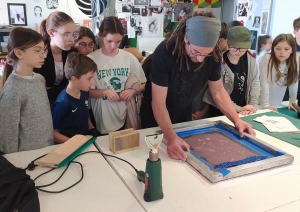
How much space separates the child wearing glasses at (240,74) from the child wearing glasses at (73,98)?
0.85 metres

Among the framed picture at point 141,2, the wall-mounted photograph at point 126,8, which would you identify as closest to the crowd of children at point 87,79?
the wall-mounted photograph at point 126,8

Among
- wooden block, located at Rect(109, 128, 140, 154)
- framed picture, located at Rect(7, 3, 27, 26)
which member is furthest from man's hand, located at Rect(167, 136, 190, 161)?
framed picture, located at Rect(7, 3, 27, 26)

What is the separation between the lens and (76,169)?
1.06m

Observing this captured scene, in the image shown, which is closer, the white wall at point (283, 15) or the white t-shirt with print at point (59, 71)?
the white t-shirt with print at point (59, 71)

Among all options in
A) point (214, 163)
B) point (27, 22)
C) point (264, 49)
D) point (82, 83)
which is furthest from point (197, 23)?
point (27, 22)

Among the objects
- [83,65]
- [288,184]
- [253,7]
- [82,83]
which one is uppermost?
[253,7]

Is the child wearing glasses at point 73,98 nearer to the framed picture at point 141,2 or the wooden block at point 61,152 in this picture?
the wooden block at point 61,152

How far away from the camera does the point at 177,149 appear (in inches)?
44.4

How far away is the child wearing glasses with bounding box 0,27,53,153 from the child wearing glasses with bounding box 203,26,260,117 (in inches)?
43.0

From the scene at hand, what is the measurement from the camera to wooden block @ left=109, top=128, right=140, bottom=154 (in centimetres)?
119

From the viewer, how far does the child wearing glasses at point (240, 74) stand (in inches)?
67.6

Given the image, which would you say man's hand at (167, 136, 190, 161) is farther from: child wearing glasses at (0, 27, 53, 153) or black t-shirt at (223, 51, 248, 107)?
black t-shirt at (223, 51, 248, 107)

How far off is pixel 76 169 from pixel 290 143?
101cm

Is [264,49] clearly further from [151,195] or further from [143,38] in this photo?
[151,195]
